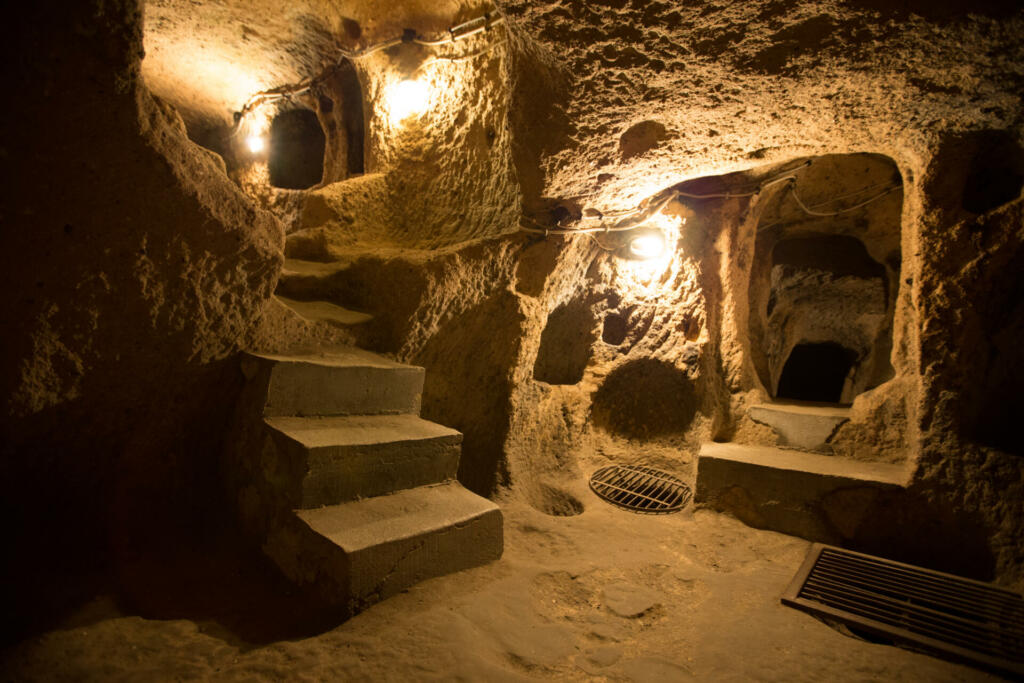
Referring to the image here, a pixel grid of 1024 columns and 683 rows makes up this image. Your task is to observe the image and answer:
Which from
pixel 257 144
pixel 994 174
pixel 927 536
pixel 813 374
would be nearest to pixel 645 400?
pixel 927 536

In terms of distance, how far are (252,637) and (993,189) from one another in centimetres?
457

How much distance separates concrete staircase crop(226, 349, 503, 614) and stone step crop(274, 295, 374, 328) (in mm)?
372

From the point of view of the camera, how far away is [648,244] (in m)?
4.62

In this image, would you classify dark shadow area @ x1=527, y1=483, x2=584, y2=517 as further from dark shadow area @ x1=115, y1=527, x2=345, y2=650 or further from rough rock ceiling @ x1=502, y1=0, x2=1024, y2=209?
rough rock ceiling @ x1=502, y1=0, x2=1024, y2=209

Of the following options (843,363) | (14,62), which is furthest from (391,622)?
(843,363)

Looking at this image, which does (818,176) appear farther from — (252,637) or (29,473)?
(29,473)

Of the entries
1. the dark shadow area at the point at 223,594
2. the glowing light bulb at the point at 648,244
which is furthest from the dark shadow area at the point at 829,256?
the dark shadow area at the point at 223,594

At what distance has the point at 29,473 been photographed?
1.93 m

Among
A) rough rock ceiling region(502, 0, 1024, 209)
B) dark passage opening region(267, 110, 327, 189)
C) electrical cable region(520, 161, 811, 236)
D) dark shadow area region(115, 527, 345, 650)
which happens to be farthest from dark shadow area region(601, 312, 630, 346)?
dark passage opening region(267, 110, 327, 189)

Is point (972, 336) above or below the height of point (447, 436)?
above

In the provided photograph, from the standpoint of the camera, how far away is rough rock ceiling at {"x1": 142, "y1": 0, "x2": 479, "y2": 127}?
4.43 m

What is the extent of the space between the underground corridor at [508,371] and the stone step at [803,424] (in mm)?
23

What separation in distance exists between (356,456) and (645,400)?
328 centimetres

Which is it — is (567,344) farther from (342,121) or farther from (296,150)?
(296,150)
